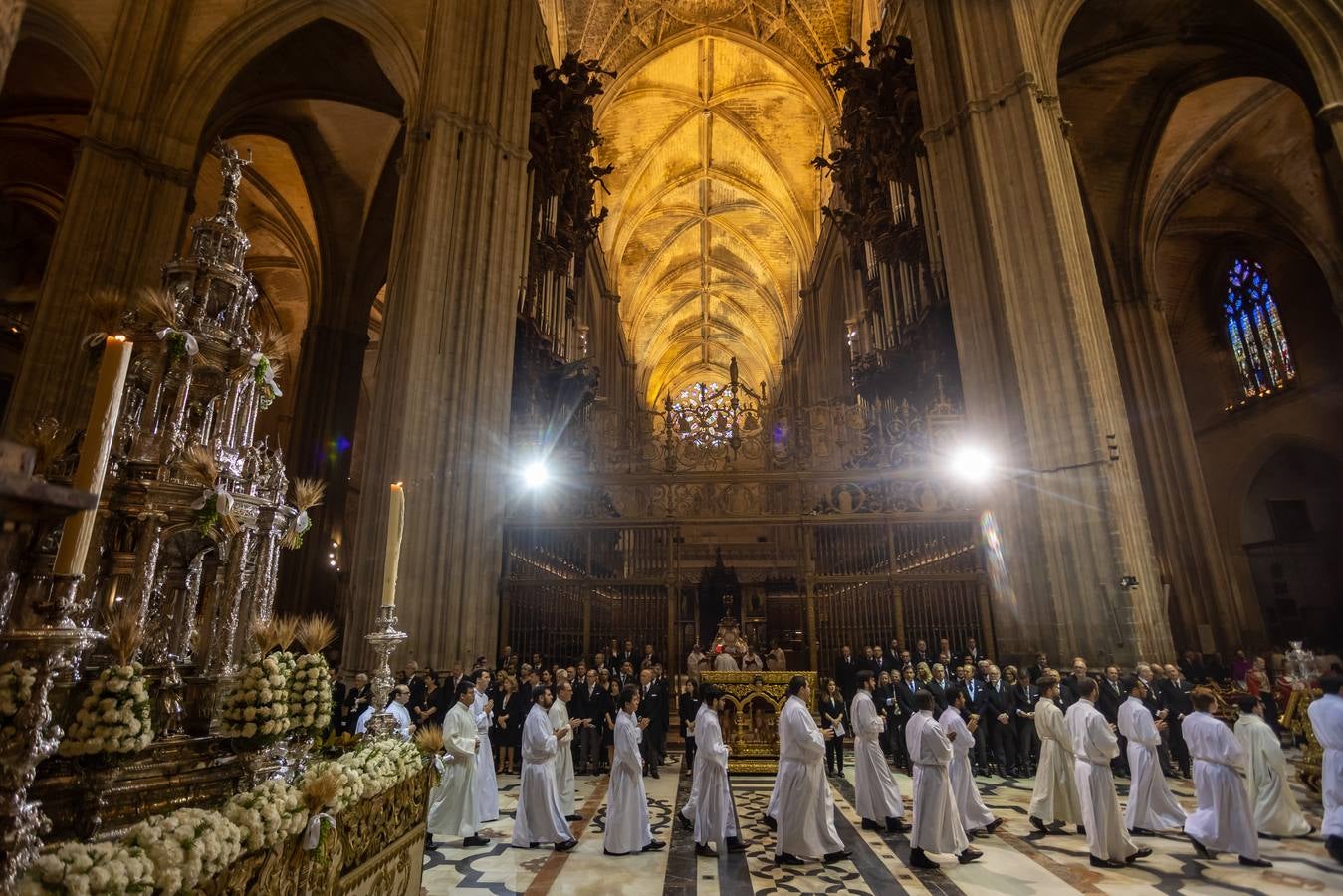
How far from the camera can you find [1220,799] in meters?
4.75

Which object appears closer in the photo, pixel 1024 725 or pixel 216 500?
pixel 216 500

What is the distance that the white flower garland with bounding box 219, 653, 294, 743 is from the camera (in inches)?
124

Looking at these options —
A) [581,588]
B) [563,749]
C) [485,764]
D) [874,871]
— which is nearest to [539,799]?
[485,764]

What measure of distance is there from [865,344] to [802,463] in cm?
689

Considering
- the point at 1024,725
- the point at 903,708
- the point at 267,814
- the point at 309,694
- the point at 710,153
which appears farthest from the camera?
the point at 710,153

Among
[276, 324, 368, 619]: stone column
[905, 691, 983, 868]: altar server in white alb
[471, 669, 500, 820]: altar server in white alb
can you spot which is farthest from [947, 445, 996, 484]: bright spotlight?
[276, 324, 368, 619]: stone column

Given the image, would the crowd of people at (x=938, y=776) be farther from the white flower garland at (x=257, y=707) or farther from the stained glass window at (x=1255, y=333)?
the stained glass window at (x=1255, y=333)

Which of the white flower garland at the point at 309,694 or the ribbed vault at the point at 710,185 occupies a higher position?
the ribbed vault at the point at 710,185

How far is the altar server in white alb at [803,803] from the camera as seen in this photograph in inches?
190

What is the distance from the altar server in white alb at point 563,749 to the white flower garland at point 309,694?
8.01ft

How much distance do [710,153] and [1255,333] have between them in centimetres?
1855

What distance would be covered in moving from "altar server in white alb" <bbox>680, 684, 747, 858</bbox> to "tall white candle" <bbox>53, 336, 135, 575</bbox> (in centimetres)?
411


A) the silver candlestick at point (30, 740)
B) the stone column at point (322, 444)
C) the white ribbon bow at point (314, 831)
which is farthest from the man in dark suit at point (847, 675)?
the stone column at point (322, 444)

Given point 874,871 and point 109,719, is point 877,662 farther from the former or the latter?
Result: point 109,719
